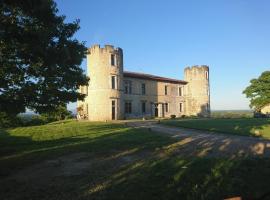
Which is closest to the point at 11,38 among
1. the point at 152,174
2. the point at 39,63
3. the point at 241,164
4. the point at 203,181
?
the point at 39,63

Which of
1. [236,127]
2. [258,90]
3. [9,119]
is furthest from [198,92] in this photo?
[9,119]

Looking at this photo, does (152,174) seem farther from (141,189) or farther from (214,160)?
(214,160)

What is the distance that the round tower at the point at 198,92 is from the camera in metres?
57.9

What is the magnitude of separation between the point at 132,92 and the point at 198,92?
54.9 ft

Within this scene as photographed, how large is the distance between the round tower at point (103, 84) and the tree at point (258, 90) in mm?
26161

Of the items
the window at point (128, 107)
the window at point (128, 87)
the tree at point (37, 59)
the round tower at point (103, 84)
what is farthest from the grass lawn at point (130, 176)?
the window at point (128, 87)

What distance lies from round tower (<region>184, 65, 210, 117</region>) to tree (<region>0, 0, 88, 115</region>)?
45831 mm

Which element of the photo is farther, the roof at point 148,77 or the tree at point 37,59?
the roof at point 148,77

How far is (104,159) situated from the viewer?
11438 mm

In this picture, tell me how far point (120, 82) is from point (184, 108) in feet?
62.2

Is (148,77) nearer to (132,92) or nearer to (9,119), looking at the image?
(132,92)

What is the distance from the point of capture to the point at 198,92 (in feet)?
190

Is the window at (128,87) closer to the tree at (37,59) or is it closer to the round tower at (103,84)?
A: the round tower at (103,84)

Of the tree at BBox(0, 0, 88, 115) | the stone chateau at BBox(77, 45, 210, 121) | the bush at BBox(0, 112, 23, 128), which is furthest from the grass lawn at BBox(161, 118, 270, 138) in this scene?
the bush at BBox(0, 112, 23, 128)
